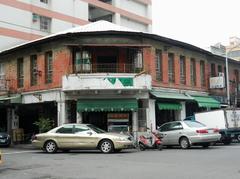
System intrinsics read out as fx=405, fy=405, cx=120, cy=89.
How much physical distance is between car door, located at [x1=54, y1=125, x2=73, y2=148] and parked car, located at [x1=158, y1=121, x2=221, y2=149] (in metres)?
5.47

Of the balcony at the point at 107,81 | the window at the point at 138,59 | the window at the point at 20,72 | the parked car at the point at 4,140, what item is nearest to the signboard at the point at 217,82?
the window at the point at 138,59

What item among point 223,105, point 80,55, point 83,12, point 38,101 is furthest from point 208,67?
point 83,12

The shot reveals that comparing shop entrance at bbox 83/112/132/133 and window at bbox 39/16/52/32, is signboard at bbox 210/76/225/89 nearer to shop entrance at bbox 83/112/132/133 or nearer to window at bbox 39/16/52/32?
shop entrance at bbox 83/112/132/133

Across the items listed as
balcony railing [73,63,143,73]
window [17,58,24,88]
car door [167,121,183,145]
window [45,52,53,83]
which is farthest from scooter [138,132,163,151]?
window [17,58,24,88]

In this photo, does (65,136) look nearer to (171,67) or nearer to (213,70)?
(171,67)

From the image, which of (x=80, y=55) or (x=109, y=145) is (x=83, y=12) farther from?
(x=109, y=145)

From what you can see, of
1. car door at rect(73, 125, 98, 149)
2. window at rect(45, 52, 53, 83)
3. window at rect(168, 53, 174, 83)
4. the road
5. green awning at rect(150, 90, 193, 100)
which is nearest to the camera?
the road

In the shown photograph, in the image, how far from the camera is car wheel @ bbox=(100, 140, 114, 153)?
18.9 m

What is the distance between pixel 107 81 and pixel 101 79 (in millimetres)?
390

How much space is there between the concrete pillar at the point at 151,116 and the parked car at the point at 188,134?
3.49 m

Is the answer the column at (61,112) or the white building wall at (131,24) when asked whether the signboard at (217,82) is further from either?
the white building wall at (131,24)

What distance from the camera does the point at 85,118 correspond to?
2662cm

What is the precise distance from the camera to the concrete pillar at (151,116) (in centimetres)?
2600

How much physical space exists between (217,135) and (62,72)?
1076 cm
